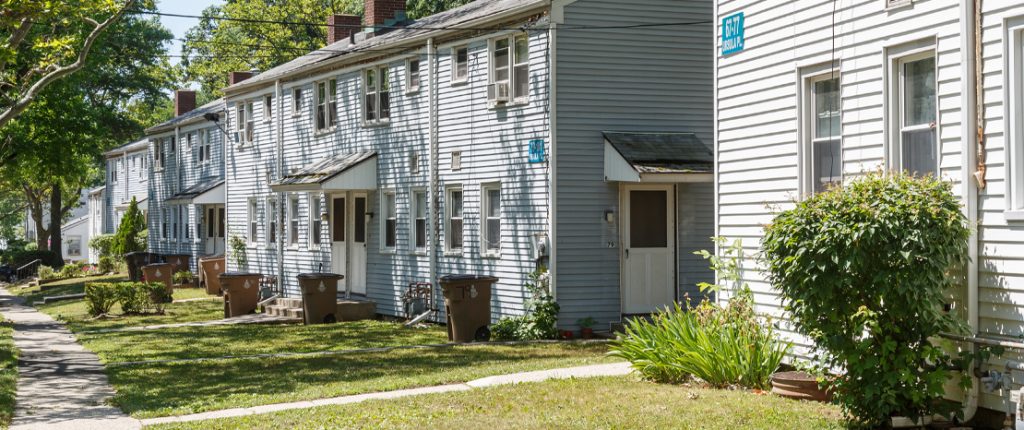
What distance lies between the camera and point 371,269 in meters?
25.5

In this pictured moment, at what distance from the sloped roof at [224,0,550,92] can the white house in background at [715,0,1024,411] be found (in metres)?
6.83

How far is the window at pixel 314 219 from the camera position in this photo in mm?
28359

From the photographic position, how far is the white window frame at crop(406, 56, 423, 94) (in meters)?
23.7

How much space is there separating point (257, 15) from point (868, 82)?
46.9 metres

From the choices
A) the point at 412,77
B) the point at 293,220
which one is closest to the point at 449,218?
the point at 412,77

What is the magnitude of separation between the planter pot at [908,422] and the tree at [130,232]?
4094 cm

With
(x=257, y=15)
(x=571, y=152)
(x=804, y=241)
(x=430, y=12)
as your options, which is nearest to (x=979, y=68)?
(x=804, y=241)

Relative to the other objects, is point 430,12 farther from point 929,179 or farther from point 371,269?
point 929,179

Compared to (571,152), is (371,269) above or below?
below

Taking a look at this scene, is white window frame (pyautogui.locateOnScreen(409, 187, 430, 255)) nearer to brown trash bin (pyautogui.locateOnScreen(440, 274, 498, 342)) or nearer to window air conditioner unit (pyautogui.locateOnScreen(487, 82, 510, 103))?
window air conditioner unit (pyautogui.locateOnScreen(487, 82, 510, 103))

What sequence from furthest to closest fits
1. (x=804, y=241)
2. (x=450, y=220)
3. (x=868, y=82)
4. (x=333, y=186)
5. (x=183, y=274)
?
(x=183, y=274)
(x=333, y=186)
(x=450, y=220)
(x=868, y=82)
(x=804, y=241)

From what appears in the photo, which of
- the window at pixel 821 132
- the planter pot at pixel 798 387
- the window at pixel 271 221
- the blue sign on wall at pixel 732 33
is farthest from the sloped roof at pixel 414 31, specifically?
the planter pot at pixel 798 387

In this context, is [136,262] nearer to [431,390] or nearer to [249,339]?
[249,339]

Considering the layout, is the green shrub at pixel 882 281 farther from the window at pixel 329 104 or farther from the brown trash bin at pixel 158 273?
the brown trash bin at pixel 158 273
